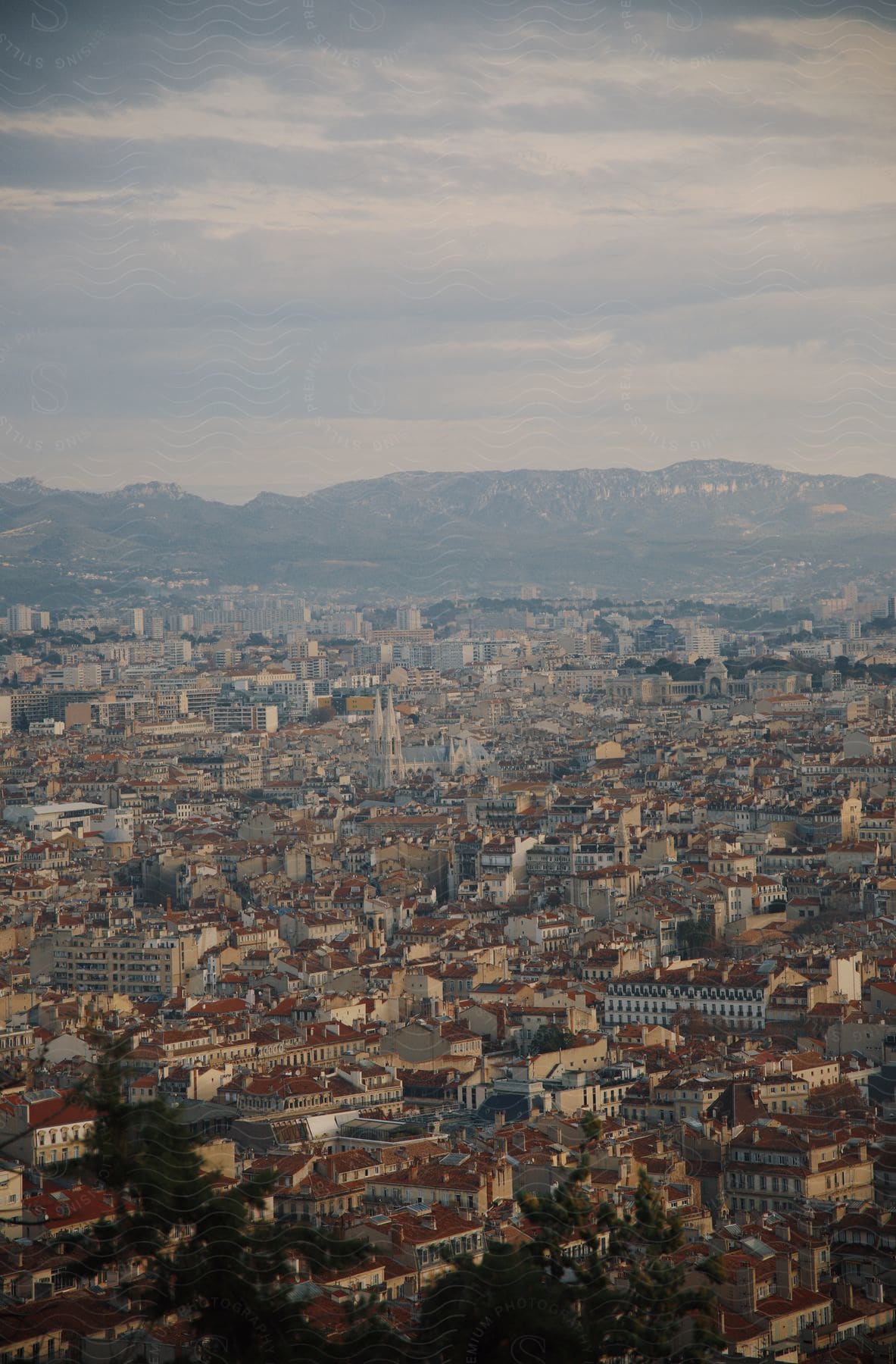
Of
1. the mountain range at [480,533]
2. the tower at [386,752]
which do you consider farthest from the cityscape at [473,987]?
the mountain range at [480,533]

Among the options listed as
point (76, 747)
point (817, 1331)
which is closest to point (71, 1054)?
point (817, 1331)

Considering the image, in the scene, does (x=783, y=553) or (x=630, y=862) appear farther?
(x=783, y=553)

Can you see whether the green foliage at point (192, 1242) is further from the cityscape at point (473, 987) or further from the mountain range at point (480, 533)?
the mountain range at point (480, 533)

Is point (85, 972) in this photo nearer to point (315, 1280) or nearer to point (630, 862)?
point (630, 862)

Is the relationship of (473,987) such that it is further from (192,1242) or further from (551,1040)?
(192,1242)

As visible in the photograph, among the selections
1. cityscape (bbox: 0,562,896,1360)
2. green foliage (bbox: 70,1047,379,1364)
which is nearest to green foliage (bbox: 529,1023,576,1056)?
cityscape (bbox: 0,562,896,1360)

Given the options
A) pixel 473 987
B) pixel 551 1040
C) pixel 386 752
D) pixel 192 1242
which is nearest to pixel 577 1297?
pixel 192 1242
